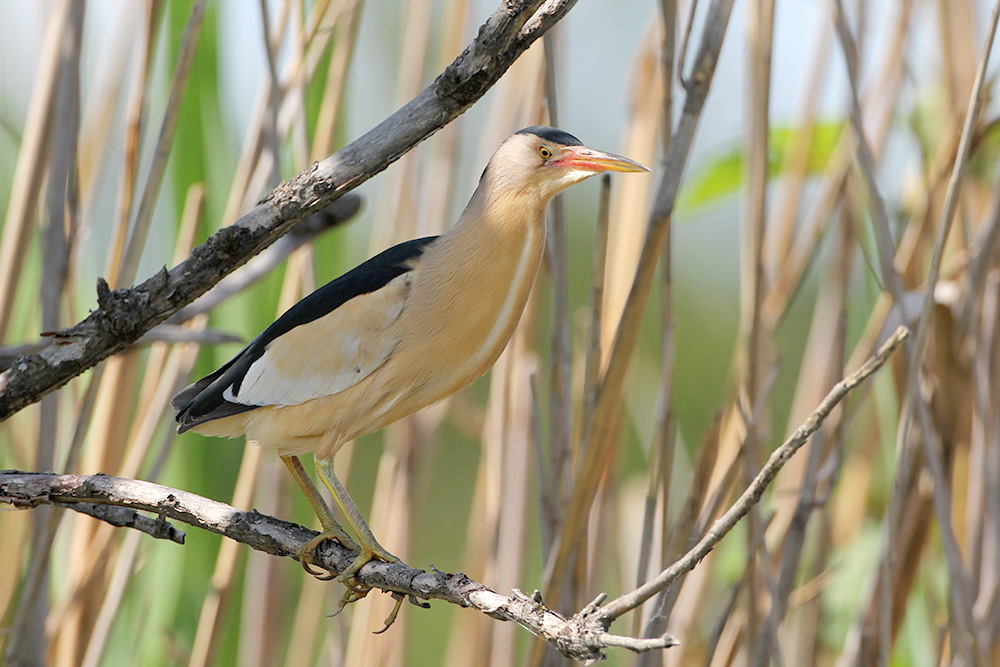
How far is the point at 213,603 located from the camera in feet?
3.85

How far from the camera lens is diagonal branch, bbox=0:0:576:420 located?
2.01ft

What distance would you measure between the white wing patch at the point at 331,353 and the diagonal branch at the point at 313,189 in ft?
0.62

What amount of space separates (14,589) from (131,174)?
22.0 inches

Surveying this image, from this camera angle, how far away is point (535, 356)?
1304 millimetres

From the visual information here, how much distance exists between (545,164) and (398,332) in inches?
8.4

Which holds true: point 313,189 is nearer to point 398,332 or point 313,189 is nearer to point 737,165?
point 398,332

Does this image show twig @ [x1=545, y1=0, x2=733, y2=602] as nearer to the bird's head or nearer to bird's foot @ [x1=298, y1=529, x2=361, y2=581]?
the bird's head

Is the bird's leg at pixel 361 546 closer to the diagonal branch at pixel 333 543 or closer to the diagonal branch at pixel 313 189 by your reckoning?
the diagonal branch at pixel 333 543

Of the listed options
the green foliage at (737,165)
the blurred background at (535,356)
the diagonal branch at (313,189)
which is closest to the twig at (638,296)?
the blurred background at (535,356)

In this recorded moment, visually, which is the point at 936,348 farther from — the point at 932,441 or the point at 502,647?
the point at 502,647

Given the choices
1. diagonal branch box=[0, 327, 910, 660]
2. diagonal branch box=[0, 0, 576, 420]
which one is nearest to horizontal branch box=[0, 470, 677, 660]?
diagonal branch box=[0, 327, 910, 660]

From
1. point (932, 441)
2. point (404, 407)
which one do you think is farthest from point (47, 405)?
point (932, 441)

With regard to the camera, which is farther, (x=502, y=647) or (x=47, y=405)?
(x=502, y=647)

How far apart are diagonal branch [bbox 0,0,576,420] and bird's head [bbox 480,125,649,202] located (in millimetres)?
228
